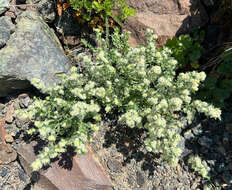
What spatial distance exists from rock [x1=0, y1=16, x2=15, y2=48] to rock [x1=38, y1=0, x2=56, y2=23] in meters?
0.65

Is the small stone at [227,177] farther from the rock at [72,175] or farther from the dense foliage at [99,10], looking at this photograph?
the dense foliage at [99,10]

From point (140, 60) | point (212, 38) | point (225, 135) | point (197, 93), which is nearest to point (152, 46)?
point (140, 60)

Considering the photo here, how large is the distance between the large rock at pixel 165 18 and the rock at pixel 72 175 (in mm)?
2469

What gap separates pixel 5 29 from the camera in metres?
3.98

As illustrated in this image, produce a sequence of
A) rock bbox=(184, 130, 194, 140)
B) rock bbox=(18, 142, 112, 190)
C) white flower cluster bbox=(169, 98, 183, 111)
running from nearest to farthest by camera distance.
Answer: white flower cluster bbox=(169, 98, 183, 111)
rock bbox=(18, 142, 112, 190)
rock bbox=(184, 130, 194, 140)

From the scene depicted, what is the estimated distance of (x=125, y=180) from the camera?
3.61m

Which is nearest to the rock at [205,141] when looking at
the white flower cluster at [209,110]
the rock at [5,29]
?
the white flower cluster at [209,110]

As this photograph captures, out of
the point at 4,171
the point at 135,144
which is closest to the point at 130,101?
the point at 135,144

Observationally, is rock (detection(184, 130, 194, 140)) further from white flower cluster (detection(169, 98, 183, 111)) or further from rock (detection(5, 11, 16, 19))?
rock (detection(5, 11, 16, 19))

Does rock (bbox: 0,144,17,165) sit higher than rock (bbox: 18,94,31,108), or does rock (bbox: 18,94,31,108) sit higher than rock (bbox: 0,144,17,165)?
rock (bbox: 18,94,31,108)

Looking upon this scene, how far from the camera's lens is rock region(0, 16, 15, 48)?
389 centimetres

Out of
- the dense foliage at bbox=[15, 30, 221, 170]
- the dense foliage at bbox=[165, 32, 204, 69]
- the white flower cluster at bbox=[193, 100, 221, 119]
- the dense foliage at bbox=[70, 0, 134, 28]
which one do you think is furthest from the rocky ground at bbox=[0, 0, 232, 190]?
the white flower cluster at bbox=[193, 100, 221, 119]

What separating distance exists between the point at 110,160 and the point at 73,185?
2.33 ft

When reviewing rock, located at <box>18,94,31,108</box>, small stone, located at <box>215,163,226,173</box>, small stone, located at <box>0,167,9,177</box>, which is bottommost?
small stone, located at <box>0,167,9,177</box>
